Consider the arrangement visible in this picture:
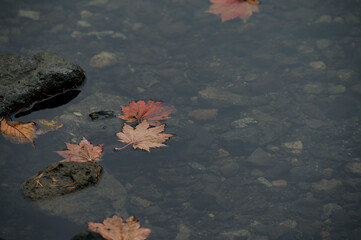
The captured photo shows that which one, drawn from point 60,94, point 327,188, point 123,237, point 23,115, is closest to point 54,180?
point 123,237

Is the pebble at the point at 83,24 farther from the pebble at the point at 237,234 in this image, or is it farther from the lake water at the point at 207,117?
the pebble at the point at 237,234

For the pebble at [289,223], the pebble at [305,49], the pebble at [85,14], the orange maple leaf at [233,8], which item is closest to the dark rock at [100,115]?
the pebble at [289,223]

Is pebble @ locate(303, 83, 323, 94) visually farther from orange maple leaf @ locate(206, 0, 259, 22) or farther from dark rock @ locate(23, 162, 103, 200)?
dark rock @ locate(23, 162, 103, 200)

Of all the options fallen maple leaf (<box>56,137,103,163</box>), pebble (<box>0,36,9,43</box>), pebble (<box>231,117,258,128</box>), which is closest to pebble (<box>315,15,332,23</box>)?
pebble (<box>231,117,258,128</box>)

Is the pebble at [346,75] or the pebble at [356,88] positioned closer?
the pebble at [356,88]

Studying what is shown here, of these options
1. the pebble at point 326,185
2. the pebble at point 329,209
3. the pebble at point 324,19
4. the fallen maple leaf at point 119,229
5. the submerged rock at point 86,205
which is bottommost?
the pebble at point 329,209

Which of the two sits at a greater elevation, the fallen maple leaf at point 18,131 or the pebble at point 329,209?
the fallen maple leaf at point 18,131

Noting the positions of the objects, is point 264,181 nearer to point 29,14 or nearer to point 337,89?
point 337,89
